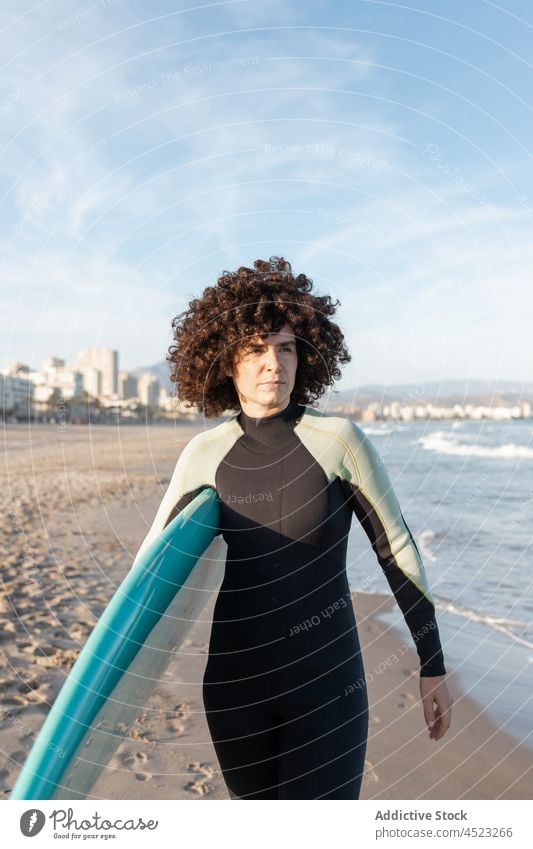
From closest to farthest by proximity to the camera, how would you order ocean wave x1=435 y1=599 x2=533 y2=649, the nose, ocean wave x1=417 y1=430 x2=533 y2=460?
the nose → ocean wave x1=435 y1=599 x2=533 y2=649 → ocean wave x1=417 y1=430 x2=533 y2=460

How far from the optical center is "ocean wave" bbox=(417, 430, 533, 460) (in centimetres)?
2100

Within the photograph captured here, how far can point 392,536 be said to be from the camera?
→ 1.83m

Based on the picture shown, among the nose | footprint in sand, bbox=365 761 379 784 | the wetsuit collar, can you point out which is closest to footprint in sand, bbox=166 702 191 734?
footprint in sand, bbox=365 761 379 784

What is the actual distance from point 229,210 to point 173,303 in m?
0.61

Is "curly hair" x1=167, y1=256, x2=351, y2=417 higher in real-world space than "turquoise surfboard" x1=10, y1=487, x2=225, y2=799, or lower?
higher

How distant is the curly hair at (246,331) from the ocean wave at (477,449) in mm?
18950

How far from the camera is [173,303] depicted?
2398 mm

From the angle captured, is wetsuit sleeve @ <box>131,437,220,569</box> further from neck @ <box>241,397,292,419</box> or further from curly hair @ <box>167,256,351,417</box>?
curly hair @ <box>167,256,351,417</box>

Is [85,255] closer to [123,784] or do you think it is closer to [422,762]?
[123,784]

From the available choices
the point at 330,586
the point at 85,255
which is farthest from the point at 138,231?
the point at 330,586

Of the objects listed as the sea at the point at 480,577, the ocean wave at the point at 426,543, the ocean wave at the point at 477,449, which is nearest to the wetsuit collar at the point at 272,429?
the sea at the point at 480,577

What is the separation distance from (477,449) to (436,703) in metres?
22.7

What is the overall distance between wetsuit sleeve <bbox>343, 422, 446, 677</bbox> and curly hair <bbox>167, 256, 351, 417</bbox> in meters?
0.32

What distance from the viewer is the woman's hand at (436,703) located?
1.85 m
